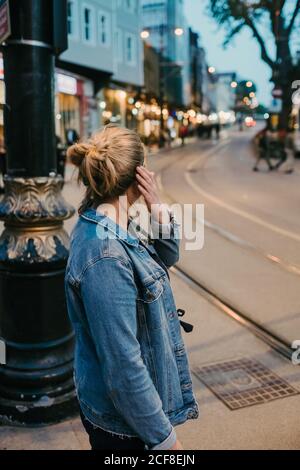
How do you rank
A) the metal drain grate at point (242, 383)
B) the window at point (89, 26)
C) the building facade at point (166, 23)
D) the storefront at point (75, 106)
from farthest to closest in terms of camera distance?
the building facade at point (166, 23), the window at point (89, 26), the storefront at point (75, 106), the metal drain grate at point (242, 383)

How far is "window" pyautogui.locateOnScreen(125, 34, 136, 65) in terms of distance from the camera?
3419 cm

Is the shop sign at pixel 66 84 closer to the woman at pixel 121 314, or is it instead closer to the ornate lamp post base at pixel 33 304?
the ornate lamp post base at pixel 33 304

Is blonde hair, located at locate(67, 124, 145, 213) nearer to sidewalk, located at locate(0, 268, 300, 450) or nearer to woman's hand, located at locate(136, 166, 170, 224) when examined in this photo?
woman's hand, located at locate(136, 166, 170, 224)

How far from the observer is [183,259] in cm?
772

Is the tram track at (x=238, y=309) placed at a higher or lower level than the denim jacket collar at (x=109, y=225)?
lower

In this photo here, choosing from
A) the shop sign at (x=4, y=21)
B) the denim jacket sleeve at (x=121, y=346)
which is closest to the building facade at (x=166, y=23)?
the shop sign at (x=4, y=21)

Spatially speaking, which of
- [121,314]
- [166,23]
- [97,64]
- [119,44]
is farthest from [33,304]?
[166,23]

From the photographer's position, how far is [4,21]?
3184 mm

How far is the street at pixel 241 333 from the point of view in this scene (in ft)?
10.8

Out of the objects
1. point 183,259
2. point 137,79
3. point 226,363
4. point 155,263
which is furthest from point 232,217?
point 137,79
